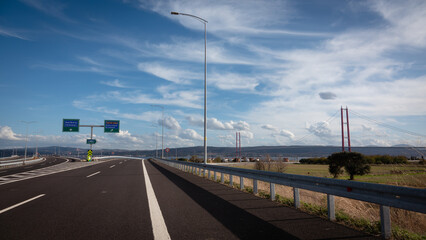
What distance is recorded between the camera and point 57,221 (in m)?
5.30

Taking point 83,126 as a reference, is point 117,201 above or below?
below

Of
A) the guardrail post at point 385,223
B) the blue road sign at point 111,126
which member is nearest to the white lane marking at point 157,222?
the guardrail post at point 385,223

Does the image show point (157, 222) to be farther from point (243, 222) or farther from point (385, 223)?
point (385, 223)

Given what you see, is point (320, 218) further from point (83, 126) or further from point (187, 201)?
point (83, 126)

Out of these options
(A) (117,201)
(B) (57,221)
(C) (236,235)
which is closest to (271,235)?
(C) (236,235)

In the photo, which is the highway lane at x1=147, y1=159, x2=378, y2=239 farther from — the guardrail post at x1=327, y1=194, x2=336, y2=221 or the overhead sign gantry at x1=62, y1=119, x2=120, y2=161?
the overhead sign gantry at x1=62, y1=119, x2=120, y2=161

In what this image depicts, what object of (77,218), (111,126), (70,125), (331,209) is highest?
(111,126)

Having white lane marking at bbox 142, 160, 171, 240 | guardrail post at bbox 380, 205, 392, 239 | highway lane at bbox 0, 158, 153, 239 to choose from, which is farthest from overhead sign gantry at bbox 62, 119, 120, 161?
guardrail post at bbox 380, 205, 392, 239

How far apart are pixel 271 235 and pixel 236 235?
57 cm

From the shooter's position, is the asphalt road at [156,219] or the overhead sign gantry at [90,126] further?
the overhead sign gantry at [90,126]

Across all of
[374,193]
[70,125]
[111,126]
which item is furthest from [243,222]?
[111,126]

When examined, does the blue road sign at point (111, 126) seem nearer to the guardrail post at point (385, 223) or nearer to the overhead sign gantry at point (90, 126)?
the overhead sign gantry at point (90, 126)

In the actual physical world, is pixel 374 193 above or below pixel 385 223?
above

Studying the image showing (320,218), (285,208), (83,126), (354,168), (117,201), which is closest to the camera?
(320,218)
